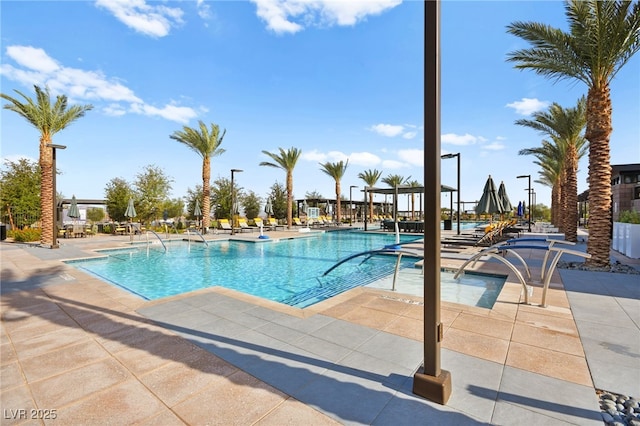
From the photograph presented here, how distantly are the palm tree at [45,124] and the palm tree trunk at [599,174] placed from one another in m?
21.5

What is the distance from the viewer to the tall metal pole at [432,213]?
7.37ft

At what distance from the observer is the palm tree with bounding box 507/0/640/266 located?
726cm

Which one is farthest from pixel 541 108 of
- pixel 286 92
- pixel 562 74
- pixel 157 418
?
pixel 157 418

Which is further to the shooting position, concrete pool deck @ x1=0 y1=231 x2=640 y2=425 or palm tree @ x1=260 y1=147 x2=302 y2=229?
palm tree @ x1=260 y1=147 x2=302 y2=229

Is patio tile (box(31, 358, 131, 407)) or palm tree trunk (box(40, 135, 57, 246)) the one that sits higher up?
palm tree trunk (box(40, 135, 57, 246))

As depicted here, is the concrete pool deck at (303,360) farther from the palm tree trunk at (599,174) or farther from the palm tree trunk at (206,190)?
the palm tree trunk at (206,190)

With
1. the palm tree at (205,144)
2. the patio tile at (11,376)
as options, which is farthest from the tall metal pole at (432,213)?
the palm tree at (205,144)

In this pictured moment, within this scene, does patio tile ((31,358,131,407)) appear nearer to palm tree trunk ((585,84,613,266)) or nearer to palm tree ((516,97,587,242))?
palm tree trunk ((585,84,613,266))

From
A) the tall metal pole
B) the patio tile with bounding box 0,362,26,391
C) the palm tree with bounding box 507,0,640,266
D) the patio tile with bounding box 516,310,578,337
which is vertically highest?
the palm tree with bounding box 507,0,640,266

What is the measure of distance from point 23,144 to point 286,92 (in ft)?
48.7

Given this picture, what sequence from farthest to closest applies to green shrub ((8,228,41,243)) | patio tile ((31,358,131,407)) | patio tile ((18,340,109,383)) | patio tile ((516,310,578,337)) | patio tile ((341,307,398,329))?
green shrub ((8,228,41,243))
patio tile ((341,307,398,329))
patio tile ((516,310,578,337))
patio tile ((18,340,109,383))
patio tile ((31,358,131,407))

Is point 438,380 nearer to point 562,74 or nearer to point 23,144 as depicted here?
point 562,74

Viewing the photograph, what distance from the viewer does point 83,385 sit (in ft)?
8.36

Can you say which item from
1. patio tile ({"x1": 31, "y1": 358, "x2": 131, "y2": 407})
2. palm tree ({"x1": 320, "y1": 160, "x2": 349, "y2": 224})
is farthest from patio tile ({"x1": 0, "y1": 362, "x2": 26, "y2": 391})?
palm tree ({"x1": 320, "y1": 160, "x2": 349, "y2": 224})
